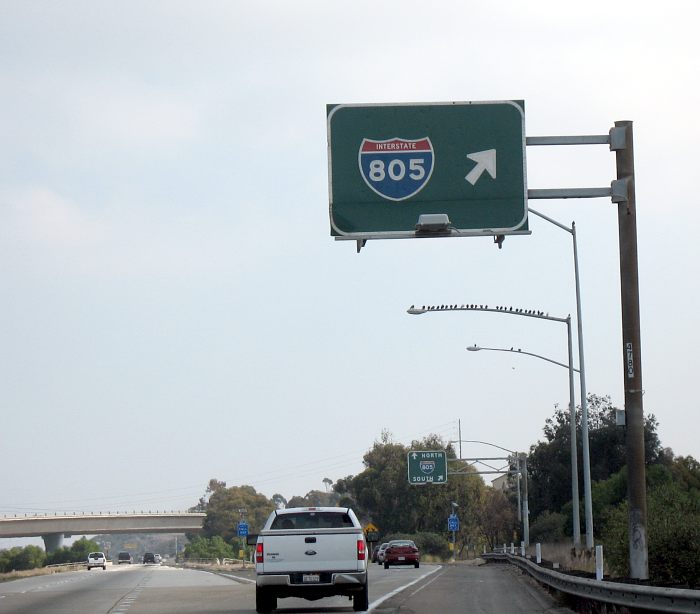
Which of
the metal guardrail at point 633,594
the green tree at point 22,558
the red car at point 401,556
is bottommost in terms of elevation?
the green tree at point 22,558

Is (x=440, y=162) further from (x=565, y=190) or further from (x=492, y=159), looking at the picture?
(x=565, y=190)

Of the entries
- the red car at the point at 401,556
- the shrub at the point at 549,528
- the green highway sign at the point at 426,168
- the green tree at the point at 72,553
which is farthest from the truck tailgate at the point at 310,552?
the green tree at the point at 72,553

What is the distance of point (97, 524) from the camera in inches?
5689

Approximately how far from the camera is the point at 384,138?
18.3m

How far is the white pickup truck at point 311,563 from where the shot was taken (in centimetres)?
2184

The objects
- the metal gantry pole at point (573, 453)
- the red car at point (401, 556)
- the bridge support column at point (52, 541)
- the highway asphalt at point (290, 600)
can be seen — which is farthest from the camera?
the bridge support column at point (52, 541)

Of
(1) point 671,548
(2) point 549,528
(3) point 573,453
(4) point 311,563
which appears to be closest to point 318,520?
(4) point 311,563

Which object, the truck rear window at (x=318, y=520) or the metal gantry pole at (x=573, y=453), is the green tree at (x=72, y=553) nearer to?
the metal gantry pole at (x=573, y=453)

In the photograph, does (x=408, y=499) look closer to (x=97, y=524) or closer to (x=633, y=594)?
(x=97, y=524)

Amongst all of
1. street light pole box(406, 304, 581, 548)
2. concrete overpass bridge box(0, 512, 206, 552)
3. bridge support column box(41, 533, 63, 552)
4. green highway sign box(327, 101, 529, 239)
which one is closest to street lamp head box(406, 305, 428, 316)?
street light pole box(406, 304, 581, 548)

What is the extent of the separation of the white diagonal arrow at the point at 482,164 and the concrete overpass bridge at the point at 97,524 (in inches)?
4860

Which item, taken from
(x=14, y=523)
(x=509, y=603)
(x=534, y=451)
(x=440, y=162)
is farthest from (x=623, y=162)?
(x=14, y=523)

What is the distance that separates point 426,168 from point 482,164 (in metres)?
0.85

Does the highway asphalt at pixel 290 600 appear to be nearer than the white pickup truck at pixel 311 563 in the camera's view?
No
